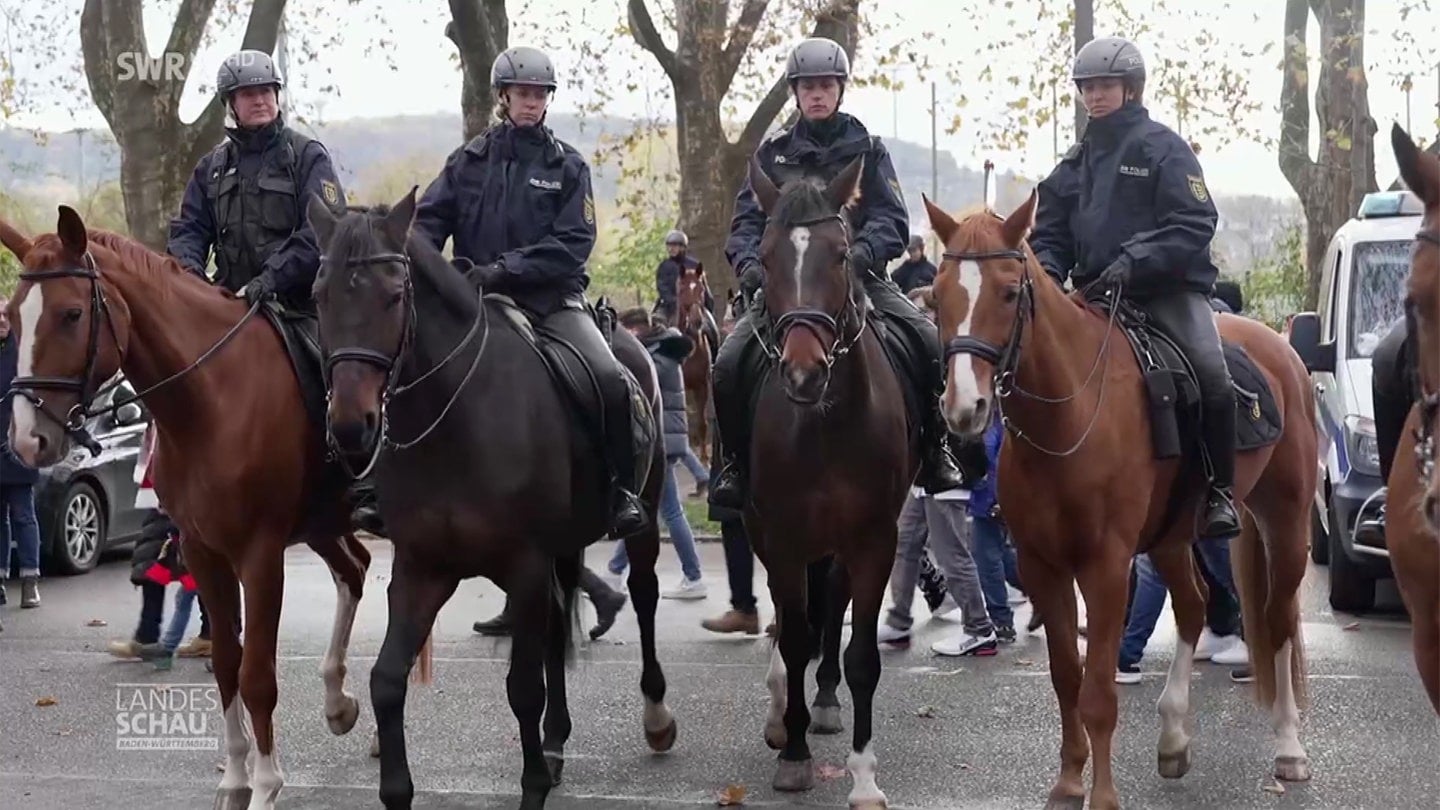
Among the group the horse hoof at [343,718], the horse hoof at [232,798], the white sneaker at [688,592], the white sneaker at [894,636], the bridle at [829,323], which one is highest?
the bridle at [829,323]

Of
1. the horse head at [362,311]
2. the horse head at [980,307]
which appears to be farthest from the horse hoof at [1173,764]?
the horse head at [362,311]

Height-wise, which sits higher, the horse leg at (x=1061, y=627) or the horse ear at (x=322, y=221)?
the horse ear at (x=322, y=221)

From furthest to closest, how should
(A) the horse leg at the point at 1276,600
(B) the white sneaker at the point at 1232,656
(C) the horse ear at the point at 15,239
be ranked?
(B) the white sneaker at the point at 1232,656, (A) the horse leg at the point at 1276,600, (C) the horse ear at the point at 15,239

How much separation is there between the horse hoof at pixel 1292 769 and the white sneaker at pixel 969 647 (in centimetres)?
317

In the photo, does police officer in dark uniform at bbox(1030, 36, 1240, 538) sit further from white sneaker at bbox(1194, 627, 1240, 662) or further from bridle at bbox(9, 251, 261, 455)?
bridle at bbox(9, 251, 261, 455)

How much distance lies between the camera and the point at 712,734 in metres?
8.70

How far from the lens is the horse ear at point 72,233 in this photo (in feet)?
22.0

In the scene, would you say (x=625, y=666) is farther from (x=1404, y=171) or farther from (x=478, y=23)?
(x=478, y=23)

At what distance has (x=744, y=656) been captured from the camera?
10.7m

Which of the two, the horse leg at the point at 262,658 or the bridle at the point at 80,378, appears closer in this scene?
the bridle at the point at 80,378

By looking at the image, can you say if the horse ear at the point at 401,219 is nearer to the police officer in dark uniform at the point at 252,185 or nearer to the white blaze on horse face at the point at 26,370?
the white blaze on horse face at the point at 26,370

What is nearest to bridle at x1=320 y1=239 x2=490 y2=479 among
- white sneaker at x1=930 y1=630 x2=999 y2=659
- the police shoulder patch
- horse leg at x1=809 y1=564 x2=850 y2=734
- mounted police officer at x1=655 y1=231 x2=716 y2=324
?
horse leg at x1=809 y1=564 x2=850 y2=734

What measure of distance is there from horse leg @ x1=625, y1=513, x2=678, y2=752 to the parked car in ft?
22.4

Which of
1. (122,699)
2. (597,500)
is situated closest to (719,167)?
(122,699)
